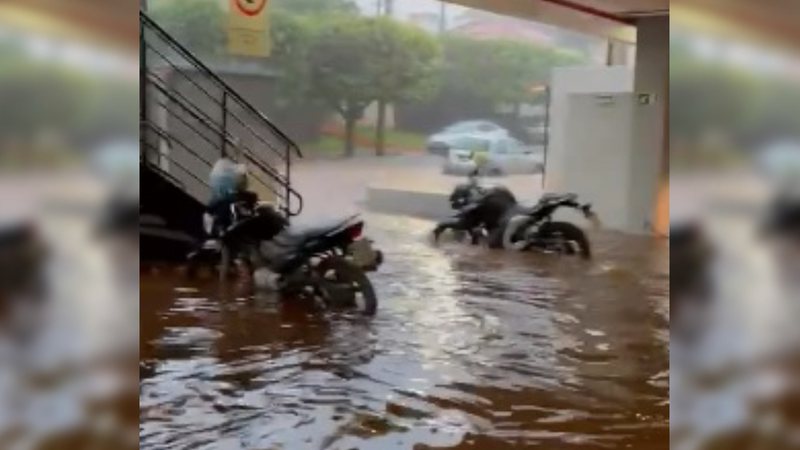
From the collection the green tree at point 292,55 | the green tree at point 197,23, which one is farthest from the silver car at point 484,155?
the green tree at point 197,23

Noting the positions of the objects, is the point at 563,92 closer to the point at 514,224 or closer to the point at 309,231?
the point at 514,224

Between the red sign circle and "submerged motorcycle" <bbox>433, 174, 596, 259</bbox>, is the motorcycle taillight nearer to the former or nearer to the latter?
the red sign circle

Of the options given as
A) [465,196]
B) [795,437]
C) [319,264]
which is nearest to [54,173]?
[795,437]

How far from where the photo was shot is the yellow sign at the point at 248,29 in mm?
6820

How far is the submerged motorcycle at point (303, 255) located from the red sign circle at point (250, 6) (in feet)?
5.31

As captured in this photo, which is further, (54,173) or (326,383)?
(326,383)

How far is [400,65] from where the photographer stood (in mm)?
8320

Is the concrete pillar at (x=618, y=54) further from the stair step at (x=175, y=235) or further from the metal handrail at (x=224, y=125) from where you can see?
the stair step at (x=175, y=235)

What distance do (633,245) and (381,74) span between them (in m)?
2.62

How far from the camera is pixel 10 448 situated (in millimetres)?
1153

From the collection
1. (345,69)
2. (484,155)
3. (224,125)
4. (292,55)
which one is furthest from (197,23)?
(484,155)

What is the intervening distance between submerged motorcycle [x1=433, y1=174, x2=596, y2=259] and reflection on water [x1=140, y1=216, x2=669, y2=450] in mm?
1192

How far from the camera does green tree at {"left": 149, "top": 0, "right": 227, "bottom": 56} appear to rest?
6.80m

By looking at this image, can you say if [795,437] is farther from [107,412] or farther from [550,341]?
[550,341]
